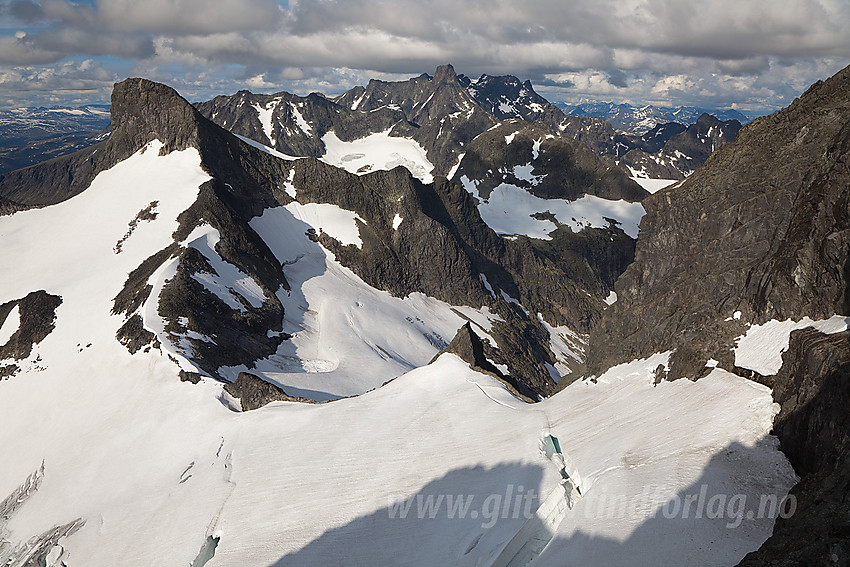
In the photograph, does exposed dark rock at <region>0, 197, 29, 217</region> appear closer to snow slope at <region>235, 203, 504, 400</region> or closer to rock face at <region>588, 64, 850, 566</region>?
snow slope at <region>235, 203, 504, 400</region>

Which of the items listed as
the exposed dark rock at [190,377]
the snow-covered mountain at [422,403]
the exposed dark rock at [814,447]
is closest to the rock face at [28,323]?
the snow-covered mountain at [422,403]

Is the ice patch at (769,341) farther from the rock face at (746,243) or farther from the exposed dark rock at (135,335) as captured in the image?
the exposed dark rock at (135,335)

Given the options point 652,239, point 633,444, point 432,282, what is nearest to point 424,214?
point 432,282

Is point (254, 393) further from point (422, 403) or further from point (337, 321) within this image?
point (337, 321)

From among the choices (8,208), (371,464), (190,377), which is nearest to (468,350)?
(371,464)

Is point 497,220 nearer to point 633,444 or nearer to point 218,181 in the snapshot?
point 218,181
